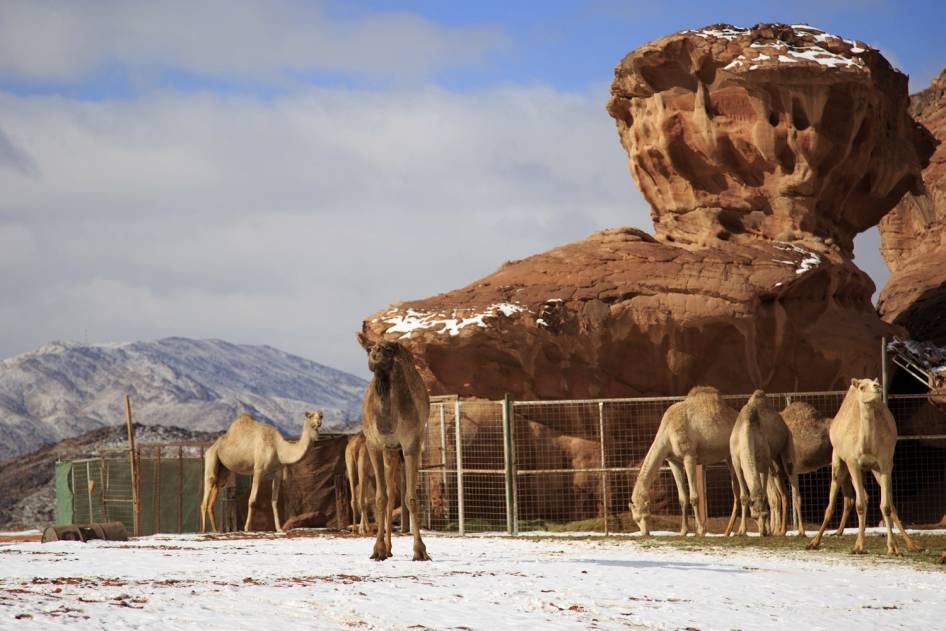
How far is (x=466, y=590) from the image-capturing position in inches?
408

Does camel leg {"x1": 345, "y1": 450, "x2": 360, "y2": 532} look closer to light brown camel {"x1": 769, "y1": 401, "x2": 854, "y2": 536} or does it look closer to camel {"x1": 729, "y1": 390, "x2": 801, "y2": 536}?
camel {"x1": 729, "y1": 390, "x2": 801, "y2": 536}

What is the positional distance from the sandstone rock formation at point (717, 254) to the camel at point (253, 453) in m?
3.32

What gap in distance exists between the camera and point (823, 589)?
37.3ft

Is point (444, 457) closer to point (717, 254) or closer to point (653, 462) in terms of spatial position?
point (653, 462)

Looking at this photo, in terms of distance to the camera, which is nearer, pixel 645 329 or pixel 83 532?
pixel 83 532

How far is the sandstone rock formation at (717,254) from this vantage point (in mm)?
25234

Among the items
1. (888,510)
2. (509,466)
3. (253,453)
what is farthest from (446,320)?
(888,510)

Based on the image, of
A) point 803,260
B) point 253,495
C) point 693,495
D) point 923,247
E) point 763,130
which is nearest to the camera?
point 693,495

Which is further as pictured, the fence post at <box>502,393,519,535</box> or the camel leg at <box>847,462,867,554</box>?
the fence post at <box>502,393,519,535</box>

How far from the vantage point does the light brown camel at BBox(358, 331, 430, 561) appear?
1332cm

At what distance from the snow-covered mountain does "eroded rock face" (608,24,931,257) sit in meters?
69.9

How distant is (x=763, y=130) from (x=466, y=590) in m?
20.4

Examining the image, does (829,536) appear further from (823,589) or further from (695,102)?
(695,102)

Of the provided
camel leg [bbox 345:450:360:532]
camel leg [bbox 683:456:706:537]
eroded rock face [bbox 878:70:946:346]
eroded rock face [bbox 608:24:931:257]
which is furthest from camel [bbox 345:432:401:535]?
eroded rock face [bbox 878:70:946:346]
